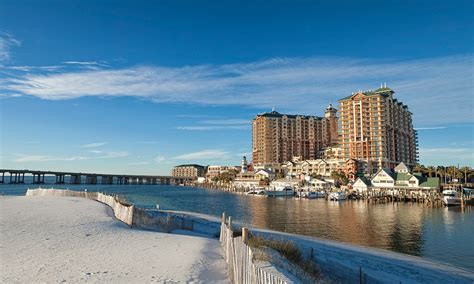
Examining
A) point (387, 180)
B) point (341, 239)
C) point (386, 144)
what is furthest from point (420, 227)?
point (386, 144)

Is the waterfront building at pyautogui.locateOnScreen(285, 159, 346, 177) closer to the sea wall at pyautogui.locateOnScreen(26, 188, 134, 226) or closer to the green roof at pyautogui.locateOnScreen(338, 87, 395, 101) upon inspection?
→ the green roof at pyautogui.locateOnScreen(338, 87, 395, 101)

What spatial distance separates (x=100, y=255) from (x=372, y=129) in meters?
140

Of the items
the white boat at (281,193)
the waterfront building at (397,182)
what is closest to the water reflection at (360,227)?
the waterfront building at (397,182)

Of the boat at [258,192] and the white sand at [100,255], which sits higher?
the white sand at [100,255]

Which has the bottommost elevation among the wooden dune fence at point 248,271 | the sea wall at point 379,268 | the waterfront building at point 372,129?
the sea wall at point 379,268

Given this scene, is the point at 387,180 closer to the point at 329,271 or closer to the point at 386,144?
the point at 386,144

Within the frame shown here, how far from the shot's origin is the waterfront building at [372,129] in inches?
5471

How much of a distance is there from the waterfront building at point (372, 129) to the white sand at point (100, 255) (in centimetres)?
12889

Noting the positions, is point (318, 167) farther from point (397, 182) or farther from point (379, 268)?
point (379, 268)

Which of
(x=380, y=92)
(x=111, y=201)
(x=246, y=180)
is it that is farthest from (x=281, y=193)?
(x=380, y=92)

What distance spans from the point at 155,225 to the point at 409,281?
58.6 feet

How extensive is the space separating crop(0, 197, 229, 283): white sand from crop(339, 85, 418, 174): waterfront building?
5075 inches

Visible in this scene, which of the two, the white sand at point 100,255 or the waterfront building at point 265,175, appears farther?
the waterfront building at point 265,175

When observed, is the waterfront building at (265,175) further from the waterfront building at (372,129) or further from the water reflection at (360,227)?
the water reflection at (360,227)
